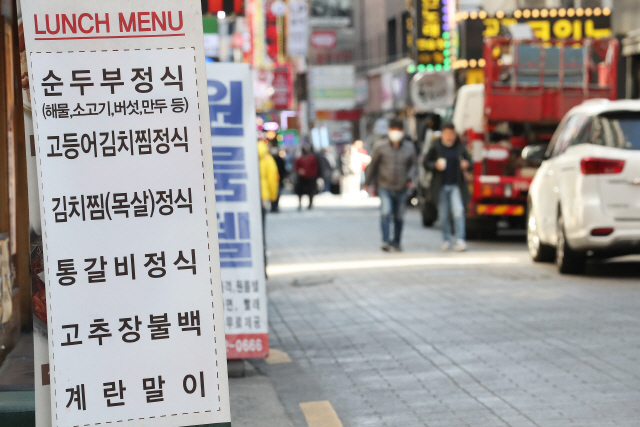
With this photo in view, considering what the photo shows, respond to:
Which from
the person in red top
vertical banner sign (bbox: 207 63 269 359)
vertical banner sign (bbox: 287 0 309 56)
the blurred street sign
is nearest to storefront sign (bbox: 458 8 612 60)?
the person in red top

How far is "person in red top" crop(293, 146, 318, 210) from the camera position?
2981 centimetres

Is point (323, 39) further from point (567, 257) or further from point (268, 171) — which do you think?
point (567, 257)

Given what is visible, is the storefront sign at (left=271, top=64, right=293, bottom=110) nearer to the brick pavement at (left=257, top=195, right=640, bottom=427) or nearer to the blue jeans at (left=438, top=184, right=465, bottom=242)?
the blue jeans at (left=438, top=184, right=465, bottom=242)

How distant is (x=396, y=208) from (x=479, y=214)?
1877 mm

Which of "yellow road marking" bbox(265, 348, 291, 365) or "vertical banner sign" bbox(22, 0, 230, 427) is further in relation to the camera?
"yellow road marking" bbox(265, 348, 291, 365)

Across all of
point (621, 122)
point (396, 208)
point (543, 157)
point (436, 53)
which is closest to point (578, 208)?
point (621, 122)

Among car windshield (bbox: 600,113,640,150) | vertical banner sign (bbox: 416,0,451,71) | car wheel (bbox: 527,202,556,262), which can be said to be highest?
vertical banner sign (bbox: 416,0,451,71)

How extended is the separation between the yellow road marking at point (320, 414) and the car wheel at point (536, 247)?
25.4 feet

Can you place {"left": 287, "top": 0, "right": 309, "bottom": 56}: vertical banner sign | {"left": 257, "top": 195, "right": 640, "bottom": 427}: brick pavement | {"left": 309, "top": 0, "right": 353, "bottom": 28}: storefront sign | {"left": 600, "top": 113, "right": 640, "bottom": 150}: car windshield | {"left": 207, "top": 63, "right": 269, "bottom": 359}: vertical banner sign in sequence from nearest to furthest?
1. {"left": 257, "top": 195, "right": 640, "bottom": 427}: brick pavement
2. {"left": 207, "top": 63, "right": 269, "bottom": 359}: vertical banner sign
3. {"left": 600, "top": 113, "right": 640, "bottom": 150}: car windshield
4. {"left": 287, "top": 0, "right": 309, "bottom": 56}: vertical banner sign
5. {"left": 309, "top": 0, "right": 353, "bottom": 28}: storefront sign

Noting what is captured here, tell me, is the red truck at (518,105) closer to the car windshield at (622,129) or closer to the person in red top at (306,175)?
the car windshield at (622,129)

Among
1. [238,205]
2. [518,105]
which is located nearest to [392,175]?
[518,105]

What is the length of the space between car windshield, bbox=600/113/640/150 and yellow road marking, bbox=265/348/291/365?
199 inches

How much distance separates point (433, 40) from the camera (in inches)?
1284

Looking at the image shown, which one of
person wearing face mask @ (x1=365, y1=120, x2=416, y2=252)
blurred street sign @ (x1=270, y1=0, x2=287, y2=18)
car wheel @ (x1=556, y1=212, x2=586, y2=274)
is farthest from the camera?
blurred street sign @ (x1=270, y1=0, x2=287, y2=18)
